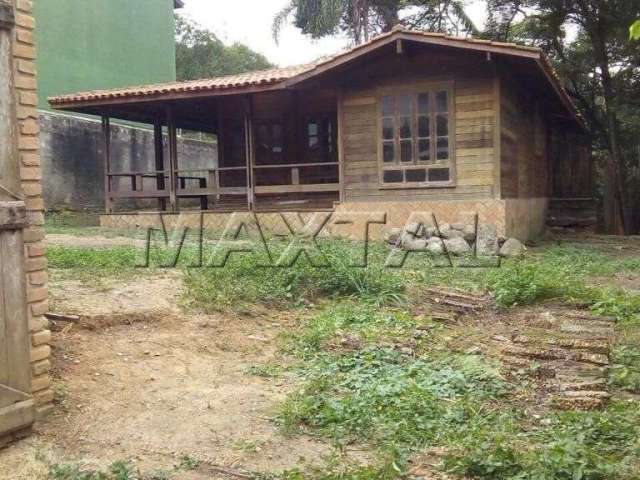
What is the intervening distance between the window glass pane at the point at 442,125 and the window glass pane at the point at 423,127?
0.64 feet

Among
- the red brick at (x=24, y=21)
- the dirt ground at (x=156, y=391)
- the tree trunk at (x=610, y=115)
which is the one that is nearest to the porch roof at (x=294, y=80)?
the tree trunk at (x=610, y=115)

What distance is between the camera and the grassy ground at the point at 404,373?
3.29m

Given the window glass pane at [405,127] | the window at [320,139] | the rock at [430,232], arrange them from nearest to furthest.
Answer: the rock at [430,232]
the window glass pane at [405,127]
the window at [320,139]

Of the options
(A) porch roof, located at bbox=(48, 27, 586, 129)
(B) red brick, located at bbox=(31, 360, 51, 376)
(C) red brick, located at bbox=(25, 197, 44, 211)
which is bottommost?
(B) red brick, located at bbox=(31, 360, 51, 376)

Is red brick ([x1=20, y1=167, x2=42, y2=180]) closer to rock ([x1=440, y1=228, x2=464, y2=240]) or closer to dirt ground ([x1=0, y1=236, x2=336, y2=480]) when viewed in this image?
dirt ground ([x1=0, y1=236, x2=336, y2=480])

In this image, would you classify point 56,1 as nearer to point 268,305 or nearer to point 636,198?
point 268,305

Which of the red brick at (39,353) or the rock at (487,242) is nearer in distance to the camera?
the red brick at (39,353)

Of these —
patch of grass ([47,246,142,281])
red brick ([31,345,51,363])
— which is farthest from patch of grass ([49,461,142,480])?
patch of grass ([47,246,142,281])

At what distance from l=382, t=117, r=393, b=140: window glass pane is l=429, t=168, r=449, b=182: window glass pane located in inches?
42.8

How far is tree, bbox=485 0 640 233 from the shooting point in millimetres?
16391

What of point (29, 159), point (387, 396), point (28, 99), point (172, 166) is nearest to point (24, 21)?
point (28, 99)

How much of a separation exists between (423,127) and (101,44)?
41.9 feet

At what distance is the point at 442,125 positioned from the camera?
1241 centimetres

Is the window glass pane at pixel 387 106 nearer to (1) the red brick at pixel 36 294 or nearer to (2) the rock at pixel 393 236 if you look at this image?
(2) the rock at pixel 393 236
